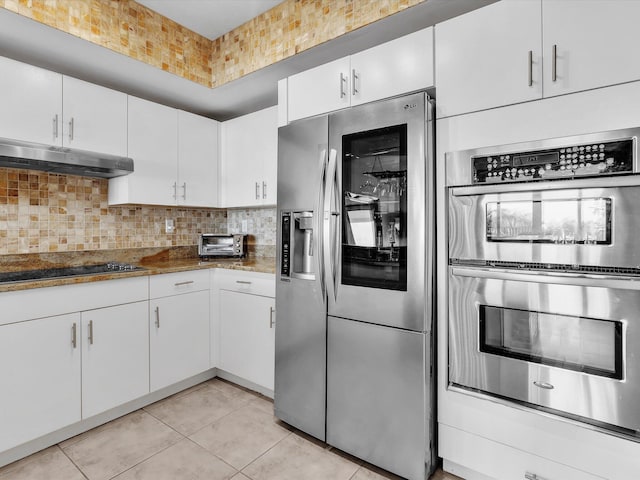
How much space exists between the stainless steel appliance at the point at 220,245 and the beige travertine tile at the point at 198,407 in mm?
1145

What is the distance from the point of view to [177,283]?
2582mm

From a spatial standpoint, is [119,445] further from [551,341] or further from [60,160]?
[551,341]

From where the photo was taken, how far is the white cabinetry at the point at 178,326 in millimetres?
2449

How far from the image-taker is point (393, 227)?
172 centimetres

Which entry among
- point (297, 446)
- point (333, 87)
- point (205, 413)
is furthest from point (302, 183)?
point (205, 413)

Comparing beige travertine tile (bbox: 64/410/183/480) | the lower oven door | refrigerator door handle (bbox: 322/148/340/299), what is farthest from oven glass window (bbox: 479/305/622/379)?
beige travertine tile (bbox: 64/410/183/480)

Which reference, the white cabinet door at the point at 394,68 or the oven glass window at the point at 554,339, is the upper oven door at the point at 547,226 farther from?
the white cabinet door at the point at 394,68

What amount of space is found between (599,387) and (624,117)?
3.34 feet

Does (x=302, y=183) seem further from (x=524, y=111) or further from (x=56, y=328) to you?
(x=56, y=328)

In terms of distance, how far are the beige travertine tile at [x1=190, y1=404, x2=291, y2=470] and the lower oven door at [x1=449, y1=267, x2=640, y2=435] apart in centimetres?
115

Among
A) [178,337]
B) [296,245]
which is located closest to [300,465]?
[296,245]

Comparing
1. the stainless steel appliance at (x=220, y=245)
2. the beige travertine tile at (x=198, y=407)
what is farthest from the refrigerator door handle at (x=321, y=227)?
the stainless steel appliance at (x=220, y=245)

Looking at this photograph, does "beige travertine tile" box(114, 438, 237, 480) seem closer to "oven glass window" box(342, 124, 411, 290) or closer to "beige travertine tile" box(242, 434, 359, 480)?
"beige travertine tile" box(242, 434, 359, 480)

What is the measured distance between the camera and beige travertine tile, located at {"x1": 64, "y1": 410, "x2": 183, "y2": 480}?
6.04 ft
